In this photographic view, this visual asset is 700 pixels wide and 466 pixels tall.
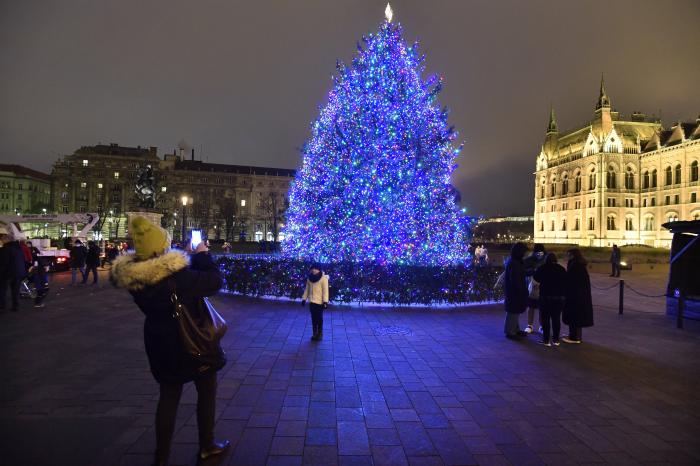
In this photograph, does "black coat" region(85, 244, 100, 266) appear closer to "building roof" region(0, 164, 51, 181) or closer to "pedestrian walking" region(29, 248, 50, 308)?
"pedestrian walking" region(29, 248, 50, 308)

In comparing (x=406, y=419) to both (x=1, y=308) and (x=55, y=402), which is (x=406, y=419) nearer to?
(x=55, y=402)

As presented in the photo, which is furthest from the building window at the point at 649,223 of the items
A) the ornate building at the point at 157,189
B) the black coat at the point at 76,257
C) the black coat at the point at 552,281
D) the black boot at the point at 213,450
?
the black boot at the point at 213,450

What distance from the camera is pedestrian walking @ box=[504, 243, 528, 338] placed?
866 centimetres

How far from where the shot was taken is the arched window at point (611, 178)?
270 ft

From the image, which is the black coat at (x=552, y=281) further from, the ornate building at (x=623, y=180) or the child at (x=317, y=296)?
the ornate building at (x=623, y=180)

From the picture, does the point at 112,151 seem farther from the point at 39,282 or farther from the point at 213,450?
the point at 213,450

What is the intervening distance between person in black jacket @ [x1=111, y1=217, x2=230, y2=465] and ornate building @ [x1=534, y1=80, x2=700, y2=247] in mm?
87552

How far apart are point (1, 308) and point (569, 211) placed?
100412 mm

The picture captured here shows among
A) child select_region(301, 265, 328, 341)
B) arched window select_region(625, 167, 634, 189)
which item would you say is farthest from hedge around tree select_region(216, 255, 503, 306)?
arched window select_region(625, 167, 634, 189)

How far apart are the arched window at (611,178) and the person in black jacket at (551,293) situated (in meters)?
89.6

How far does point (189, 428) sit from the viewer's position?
14.5 feet

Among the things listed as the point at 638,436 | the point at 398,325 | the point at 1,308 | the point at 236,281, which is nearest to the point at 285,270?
the point at 236,281

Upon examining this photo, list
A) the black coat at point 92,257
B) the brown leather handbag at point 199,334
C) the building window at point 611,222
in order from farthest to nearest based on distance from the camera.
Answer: the building window at point 611,222, the black coat at point 92,257, the brown leather handbag at point 199,334

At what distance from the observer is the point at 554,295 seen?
8.27 metres
